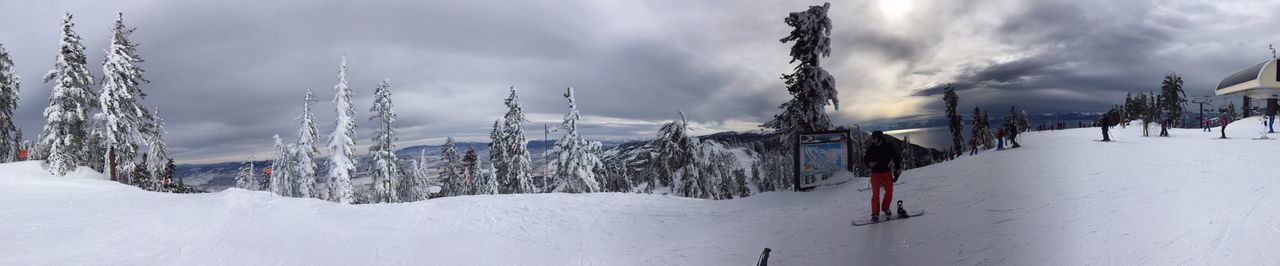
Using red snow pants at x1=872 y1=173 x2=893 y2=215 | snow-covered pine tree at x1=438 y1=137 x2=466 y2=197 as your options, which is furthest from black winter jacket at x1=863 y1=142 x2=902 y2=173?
snow-covered pine tree at x1=438 y1=137 x2=466 y2=197

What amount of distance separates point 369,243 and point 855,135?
28850 mm

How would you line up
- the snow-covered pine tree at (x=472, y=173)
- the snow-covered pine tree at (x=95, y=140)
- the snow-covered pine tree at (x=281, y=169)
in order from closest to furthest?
1. the snow-covered pine tree at (x=95, y=140)
2. the snow-covered pine tree at (x=281, y=169)
3. the snow-covered pine tree at (x=472, y=173)

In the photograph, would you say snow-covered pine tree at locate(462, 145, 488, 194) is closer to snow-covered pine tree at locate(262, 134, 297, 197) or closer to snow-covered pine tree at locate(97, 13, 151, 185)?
snow-covered pine tree at locate(262, 134, 297, 197)

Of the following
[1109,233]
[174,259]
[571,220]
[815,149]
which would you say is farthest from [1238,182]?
[174,259]

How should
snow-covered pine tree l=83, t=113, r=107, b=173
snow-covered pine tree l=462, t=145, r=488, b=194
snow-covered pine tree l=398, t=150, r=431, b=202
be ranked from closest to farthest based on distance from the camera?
snow-covered pine tree l=83, t=113, r=107, b=173 → snow-covered pine tree l=462, t=145, r=488, b=194 → snow-covered pine tree l=398, t=150, r=431, b=202

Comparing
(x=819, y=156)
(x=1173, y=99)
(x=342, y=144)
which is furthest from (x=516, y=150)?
(x=1173, y=99)

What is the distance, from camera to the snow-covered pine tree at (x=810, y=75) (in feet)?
69.9

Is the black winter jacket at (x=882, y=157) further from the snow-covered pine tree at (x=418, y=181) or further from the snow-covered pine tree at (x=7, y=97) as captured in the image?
the snow-covered pine tree at (x=418, y=181)

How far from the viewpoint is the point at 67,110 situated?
24.7 metres

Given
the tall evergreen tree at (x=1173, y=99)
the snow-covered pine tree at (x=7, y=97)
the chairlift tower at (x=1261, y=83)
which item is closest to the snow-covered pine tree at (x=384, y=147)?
the snow-covered pine tree at (x=7, y=97)

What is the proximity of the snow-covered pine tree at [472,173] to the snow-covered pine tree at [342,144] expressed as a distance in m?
→ 16.6

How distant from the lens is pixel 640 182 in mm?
131750

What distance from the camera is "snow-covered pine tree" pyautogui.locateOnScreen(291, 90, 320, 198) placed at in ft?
112

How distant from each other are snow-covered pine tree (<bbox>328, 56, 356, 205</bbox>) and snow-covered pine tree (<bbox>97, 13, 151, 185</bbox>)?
29.9ft
